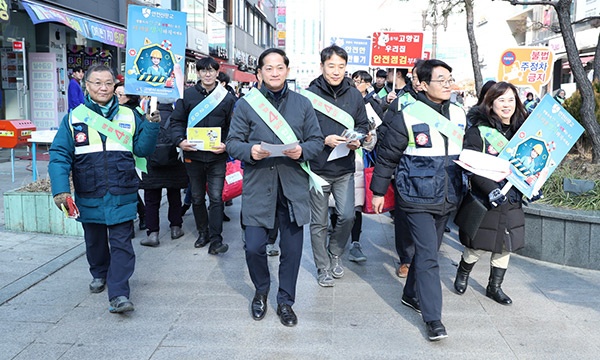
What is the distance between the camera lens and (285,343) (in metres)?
3.79

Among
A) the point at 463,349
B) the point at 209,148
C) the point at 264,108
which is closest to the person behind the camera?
the point at 463,349

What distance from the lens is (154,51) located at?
5441mm

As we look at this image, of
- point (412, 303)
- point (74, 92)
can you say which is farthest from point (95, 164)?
point (74, 92)

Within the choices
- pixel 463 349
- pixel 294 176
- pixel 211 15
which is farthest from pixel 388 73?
pixel 211 15

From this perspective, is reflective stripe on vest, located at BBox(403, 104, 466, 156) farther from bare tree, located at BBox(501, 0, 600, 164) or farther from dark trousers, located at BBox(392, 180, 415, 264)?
bare tree, located at BBox(501, 0, 600, 164)

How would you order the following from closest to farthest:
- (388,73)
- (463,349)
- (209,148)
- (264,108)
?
(463,349) → (264,108) → (209,148) → (388,73)

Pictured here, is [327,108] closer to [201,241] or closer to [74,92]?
[201,241]

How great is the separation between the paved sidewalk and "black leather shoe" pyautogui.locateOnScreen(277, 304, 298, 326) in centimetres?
4

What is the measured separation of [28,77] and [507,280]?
1287 centimetres

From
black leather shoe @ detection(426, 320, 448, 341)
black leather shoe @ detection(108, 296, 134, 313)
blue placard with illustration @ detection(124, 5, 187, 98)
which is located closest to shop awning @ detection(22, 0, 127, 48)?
blue placard with illustration @ detection(124, 5, 187, 98)

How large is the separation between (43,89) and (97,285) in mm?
11270

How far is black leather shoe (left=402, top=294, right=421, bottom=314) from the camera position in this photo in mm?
4371

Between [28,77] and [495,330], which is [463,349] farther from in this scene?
[28,77]

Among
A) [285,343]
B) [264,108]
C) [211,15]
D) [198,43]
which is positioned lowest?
[285,343]
